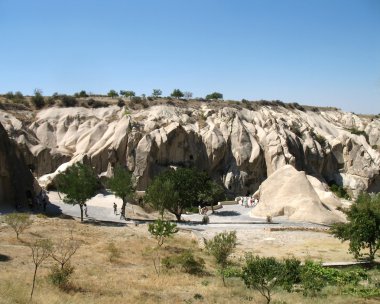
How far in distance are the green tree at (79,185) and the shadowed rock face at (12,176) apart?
5638mm

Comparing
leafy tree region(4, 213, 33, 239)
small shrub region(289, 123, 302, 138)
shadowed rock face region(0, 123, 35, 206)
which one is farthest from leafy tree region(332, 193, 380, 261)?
small shrub region(289, 123, 302, 138)

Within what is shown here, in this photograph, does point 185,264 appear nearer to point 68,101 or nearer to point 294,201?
point 294,201

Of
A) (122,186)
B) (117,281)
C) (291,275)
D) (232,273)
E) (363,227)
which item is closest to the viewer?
(117,281)

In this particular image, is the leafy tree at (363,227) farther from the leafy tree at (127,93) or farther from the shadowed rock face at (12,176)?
the leafy tree at (127,93)

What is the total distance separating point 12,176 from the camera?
4228 cm

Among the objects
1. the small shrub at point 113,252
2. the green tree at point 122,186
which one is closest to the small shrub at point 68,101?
the green tree at point 122,186

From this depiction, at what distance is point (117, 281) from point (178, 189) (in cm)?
2623

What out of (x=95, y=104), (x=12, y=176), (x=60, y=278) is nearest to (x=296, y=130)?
(x=95, y=104)

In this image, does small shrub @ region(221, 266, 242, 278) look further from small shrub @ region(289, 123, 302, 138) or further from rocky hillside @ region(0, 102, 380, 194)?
small shrub @ region(289, 123, 302, 138)

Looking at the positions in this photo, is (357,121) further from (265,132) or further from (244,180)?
(244,180)

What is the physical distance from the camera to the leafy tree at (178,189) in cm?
4150

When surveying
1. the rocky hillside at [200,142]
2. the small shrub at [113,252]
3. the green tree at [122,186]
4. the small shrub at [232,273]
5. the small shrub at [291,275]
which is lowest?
the small shrub at [113,252]

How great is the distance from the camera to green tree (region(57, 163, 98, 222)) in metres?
→ 37.8

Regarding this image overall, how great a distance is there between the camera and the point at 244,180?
69.4 meters
